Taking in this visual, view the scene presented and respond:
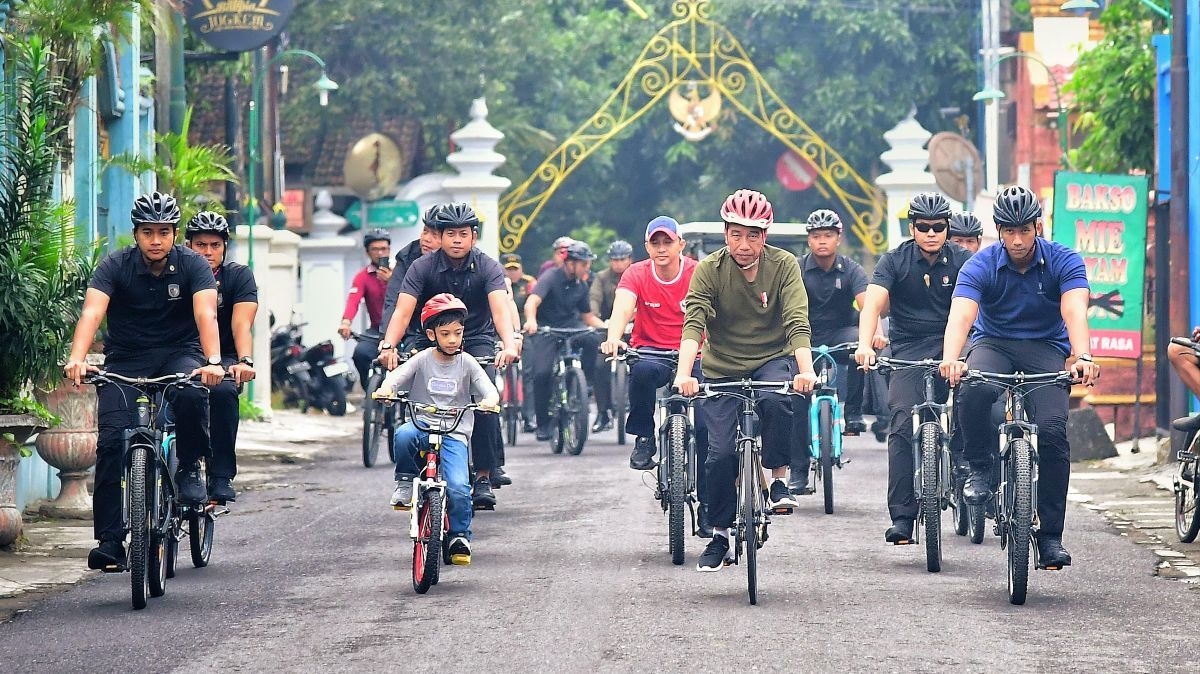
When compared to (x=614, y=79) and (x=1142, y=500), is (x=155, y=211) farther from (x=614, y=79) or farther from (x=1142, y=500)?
(x=614, y=79)

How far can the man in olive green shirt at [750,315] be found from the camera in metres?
10.9

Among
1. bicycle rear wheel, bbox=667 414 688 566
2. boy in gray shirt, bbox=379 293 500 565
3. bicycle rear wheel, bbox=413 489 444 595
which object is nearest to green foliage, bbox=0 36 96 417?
boy in gray shirt, bbox=379 293 500 565

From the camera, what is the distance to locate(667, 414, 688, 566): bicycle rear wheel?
38.0 ft

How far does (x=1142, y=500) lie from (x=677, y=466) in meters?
5.37

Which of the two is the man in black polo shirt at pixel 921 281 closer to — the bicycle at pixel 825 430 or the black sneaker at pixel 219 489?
the bicycle at pixel 825 430

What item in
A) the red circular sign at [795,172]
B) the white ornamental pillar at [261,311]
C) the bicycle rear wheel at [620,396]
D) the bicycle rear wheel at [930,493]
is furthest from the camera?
the red circular sign at [795,172]

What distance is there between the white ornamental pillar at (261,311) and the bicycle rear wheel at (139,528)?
1480 centimetres

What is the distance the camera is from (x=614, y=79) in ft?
156

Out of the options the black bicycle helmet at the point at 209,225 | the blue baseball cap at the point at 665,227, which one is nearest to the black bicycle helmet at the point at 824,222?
the blue baseball cap at the point at 665,227

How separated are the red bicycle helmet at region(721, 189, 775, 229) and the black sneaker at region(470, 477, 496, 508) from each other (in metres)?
2.58

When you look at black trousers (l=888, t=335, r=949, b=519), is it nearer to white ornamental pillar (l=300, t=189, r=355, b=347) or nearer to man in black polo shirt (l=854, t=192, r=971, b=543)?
man in black polo shirt (l=854, t=192, r=971, b=543)

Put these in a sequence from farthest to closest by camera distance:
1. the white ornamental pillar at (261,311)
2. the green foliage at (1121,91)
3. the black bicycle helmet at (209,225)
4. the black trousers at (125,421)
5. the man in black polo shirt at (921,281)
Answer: the white ornamental pillar at (261,311) → the green foliage at (1121,91) → the man in black polo shirt at (921,281) → the black bicycle helmet at (209,225) → the black trousers at (125,421)

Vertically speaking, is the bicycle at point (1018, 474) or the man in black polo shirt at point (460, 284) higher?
the man in black polo shirt at point (460, 284)

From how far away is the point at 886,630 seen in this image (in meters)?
9.34
